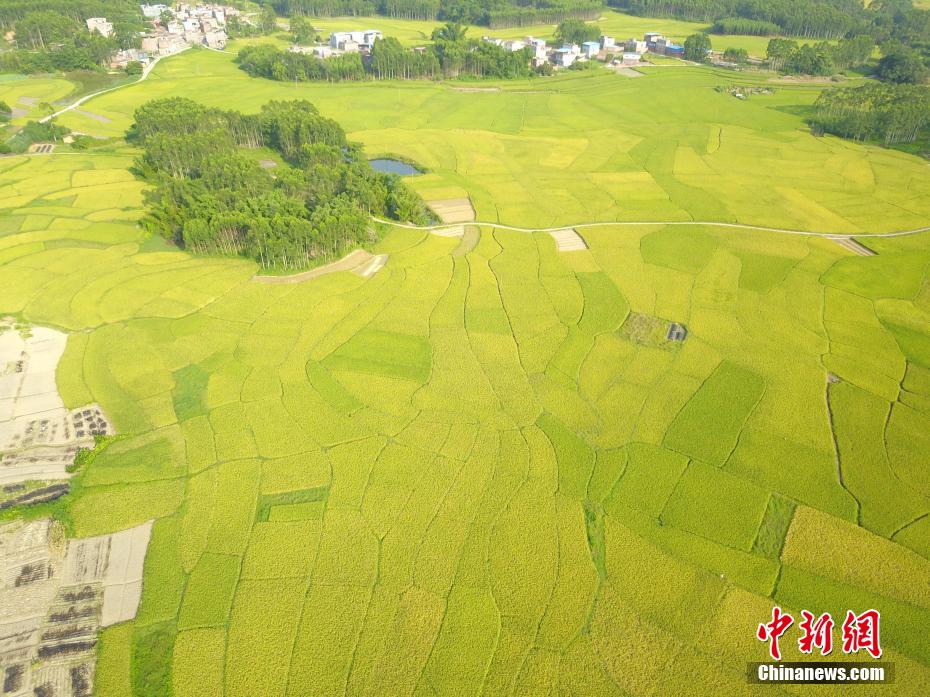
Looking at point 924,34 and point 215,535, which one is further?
point 924,34

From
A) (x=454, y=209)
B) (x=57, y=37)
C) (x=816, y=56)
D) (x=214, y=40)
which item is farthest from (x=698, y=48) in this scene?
(x=57, y=37)

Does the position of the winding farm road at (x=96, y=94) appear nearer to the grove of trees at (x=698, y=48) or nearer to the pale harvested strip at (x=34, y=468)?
the pale harvested strip at (x=34, y=468)

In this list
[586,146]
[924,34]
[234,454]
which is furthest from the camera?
[924,34]

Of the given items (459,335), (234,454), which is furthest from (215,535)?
(459,335)

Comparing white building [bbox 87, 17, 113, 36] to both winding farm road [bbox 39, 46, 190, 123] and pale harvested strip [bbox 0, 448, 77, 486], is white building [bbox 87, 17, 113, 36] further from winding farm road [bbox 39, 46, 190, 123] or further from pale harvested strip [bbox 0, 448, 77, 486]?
pale harvested strip [bbox 0, 448, 77, 486]

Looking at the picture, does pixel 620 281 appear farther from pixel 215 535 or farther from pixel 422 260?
pixel 215 535

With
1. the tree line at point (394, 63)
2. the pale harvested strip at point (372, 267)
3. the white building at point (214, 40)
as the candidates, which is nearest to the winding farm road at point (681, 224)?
the pale harvested strip at point (372, 267)

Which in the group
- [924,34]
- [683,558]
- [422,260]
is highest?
[924,34]
